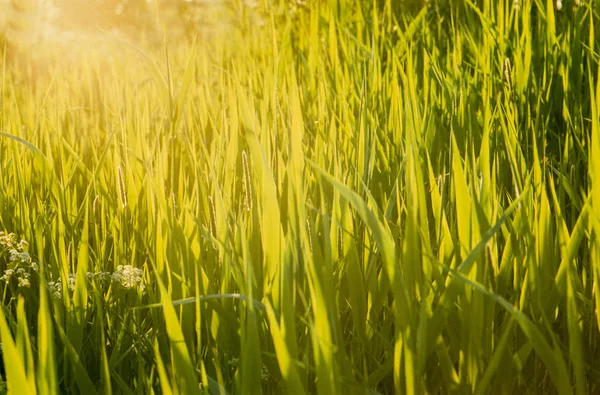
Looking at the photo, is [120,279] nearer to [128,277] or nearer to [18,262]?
[128,277]

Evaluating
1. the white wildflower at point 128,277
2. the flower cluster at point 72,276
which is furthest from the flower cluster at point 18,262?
the white wildflower at point 128,277

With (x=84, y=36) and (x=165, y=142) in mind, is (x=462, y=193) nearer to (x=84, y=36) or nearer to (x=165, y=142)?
(x=165, y=142)

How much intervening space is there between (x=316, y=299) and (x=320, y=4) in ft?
7.07

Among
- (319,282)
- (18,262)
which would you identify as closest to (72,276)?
(18,262)

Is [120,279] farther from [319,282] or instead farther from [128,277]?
[319,282]

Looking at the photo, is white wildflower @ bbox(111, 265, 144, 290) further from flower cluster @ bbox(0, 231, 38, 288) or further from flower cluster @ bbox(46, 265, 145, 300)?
flower cluster @ bbox(0, 231, 38, 288)

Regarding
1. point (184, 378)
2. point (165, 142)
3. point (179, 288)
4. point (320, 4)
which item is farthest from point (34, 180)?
point (320, 4)

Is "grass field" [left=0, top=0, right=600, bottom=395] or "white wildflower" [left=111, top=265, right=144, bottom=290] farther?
"white wildflower" [left=111, top=265, right=144, bottom=290]

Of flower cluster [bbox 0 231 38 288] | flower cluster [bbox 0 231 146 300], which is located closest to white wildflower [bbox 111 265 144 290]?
flower cluster [bbox 0 231 146 300]

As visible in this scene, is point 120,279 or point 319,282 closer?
point 319,282

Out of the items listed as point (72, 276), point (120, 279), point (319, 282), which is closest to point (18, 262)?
→ point (72, 276)

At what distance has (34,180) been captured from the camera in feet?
4.52

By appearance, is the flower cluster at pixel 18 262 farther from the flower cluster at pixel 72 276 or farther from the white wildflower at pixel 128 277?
the white wildflower at pixel 128 277

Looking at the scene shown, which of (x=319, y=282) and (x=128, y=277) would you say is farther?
(x=128, y=277)
